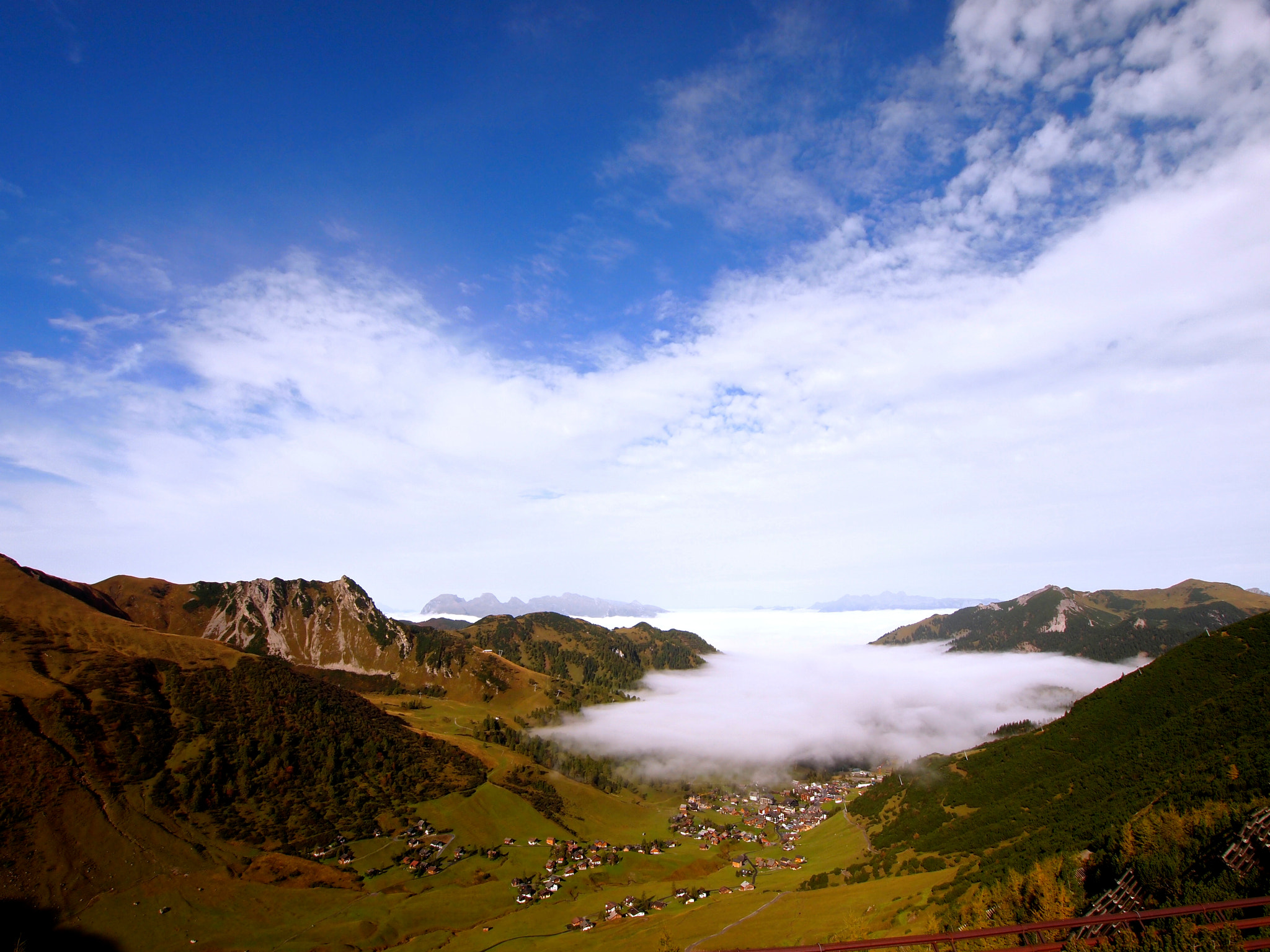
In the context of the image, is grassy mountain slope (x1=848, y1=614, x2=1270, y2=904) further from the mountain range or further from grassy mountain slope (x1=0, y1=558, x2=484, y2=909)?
grassy mountain slope (x1=0, y1=558, x2=484, y2=909)

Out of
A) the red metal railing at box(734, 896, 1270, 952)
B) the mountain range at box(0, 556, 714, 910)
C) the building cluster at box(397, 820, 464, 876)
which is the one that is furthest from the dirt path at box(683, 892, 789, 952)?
the mountain range at box(0, 556, 714, 910)

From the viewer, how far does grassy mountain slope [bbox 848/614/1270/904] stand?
6462 cm

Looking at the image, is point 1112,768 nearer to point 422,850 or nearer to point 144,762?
point 422,850

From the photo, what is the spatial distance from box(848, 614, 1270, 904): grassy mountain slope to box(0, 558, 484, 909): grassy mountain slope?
17050 centimetres

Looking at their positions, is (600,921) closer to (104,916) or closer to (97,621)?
(104,916)

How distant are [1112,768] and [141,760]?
779 ft

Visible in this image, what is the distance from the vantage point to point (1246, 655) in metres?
119

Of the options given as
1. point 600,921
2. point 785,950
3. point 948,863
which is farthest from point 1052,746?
point 785,950

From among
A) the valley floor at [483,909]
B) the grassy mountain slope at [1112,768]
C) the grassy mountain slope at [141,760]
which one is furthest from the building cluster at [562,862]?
the grassy mountain slope at [1112,768]

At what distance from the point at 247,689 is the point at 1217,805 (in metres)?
244

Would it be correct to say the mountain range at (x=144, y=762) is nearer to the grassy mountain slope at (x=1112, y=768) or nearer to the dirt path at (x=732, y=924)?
the dirt path at (x=732, y=924)

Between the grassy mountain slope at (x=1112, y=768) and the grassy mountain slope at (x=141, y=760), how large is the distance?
17050cm

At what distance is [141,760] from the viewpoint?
466 feet

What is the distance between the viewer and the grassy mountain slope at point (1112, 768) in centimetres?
6462
